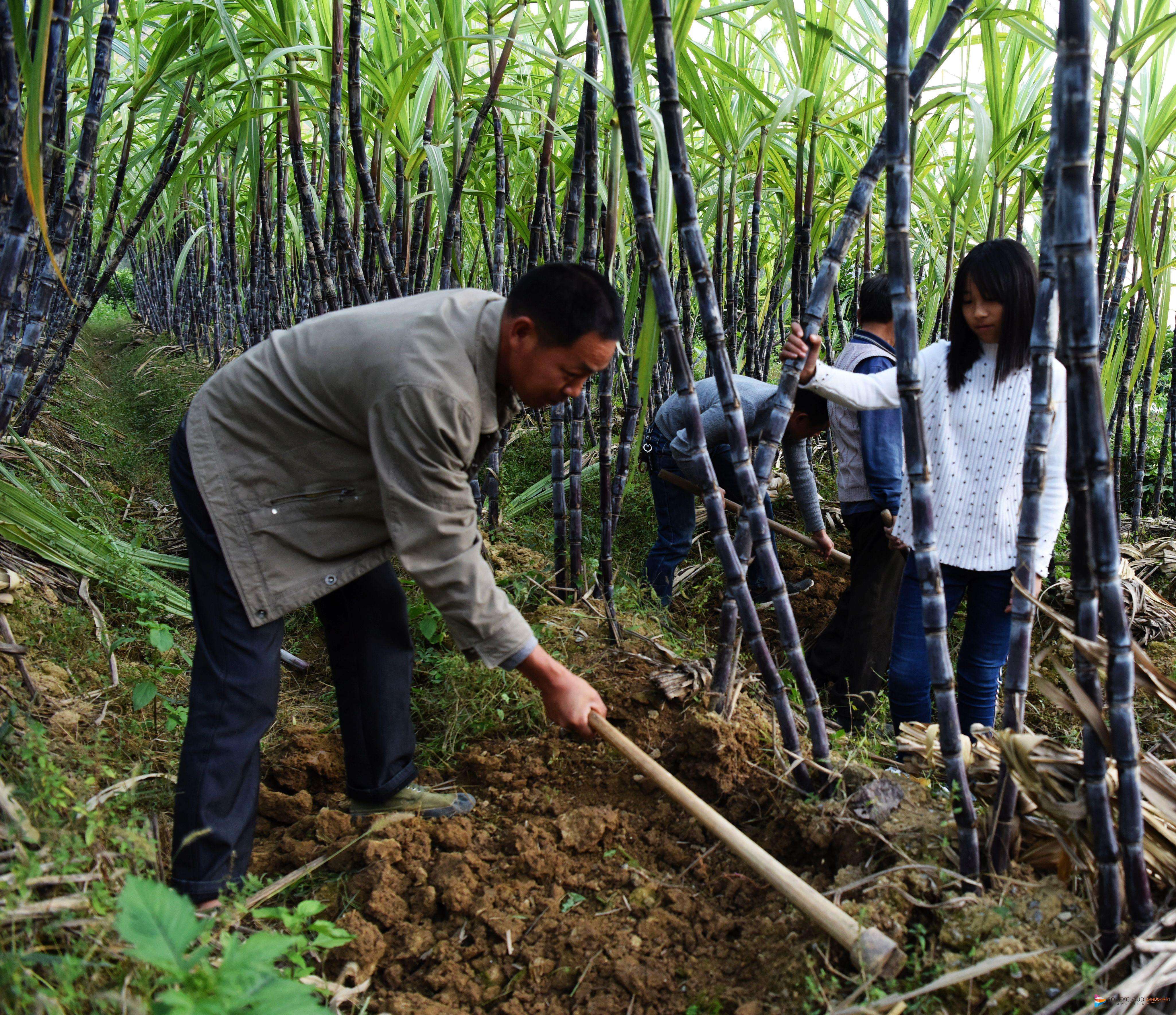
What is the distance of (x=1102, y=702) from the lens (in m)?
1.06

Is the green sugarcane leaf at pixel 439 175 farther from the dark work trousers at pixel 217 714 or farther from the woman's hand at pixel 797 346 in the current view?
the woman's hand at pixel 797 346

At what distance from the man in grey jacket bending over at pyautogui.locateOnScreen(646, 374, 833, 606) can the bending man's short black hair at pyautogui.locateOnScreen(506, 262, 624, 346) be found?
4.13ft

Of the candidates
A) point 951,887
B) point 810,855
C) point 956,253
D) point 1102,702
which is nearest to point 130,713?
point 810,855

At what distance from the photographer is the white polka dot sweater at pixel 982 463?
1723mm

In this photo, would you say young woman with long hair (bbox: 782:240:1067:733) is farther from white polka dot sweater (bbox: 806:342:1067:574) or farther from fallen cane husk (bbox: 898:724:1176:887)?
fallen cane husk (bbox: 898:724:1176:887)

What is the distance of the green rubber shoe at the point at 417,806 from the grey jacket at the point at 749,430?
1.20m

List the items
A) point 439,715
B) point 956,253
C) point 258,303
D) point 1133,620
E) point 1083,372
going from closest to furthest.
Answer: point 1083,372
point 439,715
point 1133,620
point 956,253
point 258,303

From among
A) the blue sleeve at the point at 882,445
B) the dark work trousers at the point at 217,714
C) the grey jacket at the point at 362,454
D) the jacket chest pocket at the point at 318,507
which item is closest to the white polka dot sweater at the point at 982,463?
the blue sleeve at the point at 882,445

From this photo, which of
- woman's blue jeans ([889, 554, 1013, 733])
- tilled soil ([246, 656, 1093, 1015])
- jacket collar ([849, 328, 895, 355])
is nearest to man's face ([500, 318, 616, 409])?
tilled soil ([246, 656, 1093, 1015])

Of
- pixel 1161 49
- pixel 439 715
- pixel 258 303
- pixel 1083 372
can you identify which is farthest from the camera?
pixel 258 303

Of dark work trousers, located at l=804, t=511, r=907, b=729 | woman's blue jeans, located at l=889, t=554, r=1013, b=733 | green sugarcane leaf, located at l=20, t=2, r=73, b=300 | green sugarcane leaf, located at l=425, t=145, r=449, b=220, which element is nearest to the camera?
green sugarcane leaf, located at l=20, t=2, r=73, b=300

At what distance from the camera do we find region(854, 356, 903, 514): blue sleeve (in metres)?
2.26

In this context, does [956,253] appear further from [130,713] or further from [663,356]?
[130,713]

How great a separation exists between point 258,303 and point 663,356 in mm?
2635
